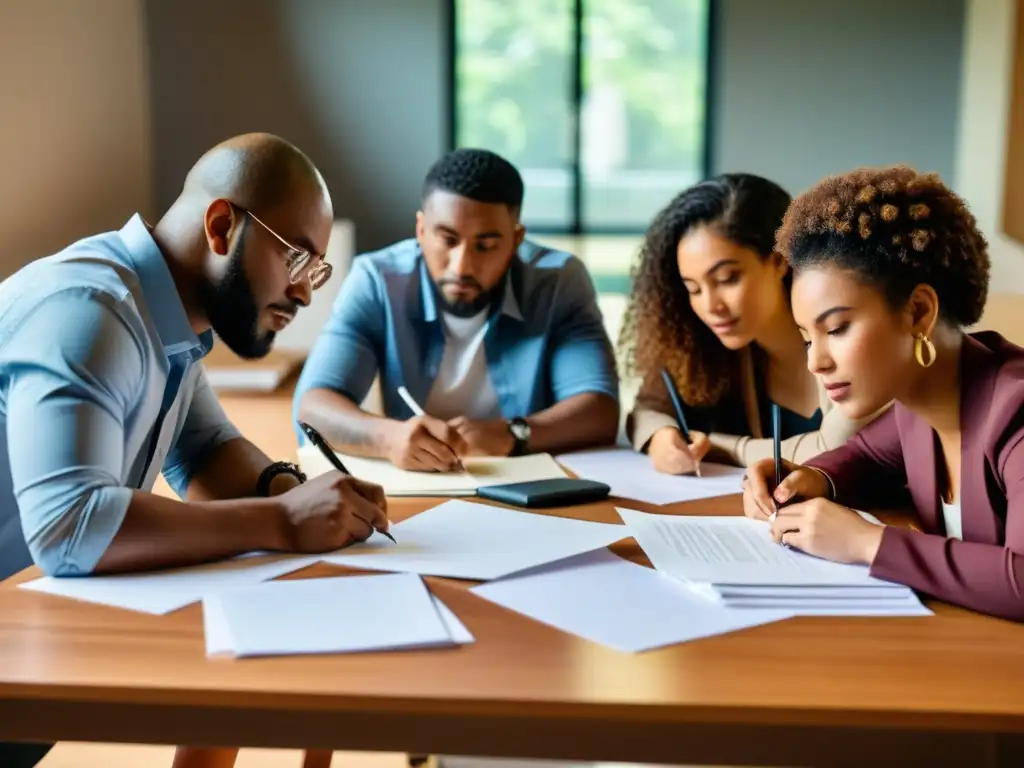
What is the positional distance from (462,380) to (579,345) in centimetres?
25

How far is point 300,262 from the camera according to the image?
1.50 meters

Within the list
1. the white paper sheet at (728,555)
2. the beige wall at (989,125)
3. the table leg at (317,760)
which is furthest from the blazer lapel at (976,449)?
the beige wall at (989,125)

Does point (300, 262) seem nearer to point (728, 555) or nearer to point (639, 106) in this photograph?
point (728, 555)

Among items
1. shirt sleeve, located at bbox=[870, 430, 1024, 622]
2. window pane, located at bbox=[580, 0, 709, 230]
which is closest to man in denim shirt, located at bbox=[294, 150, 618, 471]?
shirt sleeve, located at bbox=[870, 430, 1024, 622]

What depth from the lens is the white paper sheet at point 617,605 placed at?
1086mm

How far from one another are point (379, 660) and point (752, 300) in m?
1.09

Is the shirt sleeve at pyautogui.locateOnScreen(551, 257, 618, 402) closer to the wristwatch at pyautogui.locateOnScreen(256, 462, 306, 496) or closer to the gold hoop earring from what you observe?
the wristwatch at pyautogui.locateOnScreen(256, 462, 306, 496)

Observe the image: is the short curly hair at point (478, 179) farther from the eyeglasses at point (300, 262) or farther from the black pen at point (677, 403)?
the eyeglasses at point (300, 262)

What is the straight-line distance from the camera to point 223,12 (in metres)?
5.08

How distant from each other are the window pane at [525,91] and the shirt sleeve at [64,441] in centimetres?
435

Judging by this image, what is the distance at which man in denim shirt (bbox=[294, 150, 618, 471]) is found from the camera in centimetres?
215

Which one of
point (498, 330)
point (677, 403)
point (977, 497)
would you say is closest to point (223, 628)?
point (977, 497)

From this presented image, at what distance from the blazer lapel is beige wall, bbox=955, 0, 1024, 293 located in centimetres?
267

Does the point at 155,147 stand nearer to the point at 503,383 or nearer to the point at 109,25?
the point at 109,25
